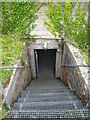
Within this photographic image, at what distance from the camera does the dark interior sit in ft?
33.0

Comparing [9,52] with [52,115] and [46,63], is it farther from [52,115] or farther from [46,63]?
[46,63]

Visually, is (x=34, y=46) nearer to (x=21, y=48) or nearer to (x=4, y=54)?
Result: (x=21, y=48)

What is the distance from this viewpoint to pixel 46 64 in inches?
418

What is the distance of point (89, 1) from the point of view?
7484 mm

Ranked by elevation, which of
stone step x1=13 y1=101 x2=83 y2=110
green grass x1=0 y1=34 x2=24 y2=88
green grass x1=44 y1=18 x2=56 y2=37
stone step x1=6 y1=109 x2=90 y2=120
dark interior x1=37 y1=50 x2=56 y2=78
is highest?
green grass x1=44 y1=18 x2=56 y2=37

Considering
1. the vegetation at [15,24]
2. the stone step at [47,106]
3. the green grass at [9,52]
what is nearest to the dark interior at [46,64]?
the vegetation at [15,24]

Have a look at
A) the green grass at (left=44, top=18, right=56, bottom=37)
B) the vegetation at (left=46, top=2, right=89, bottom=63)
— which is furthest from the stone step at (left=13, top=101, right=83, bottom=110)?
the green grass at (left=44, top=18, right=56, bottom=37)

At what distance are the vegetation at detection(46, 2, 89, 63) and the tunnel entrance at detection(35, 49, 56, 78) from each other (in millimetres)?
3459

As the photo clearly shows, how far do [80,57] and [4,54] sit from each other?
3188 mm

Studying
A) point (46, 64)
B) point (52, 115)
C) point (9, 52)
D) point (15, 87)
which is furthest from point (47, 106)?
point (46, 64)

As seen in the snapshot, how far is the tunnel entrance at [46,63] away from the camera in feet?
32.9

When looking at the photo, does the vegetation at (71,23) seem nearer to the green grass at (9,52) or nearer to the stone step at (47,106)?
the green grass at (9,52)

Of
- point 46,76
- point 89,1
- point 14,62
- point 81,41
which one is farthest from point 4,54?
point 89,1

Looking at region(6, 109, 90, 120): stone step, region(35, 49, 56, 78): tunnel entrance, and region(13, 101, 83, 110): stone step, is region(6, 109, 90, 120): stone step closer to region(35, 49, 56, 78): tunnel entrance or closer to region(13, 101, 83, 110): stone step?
region(13, 101, 83, 110): stone step
